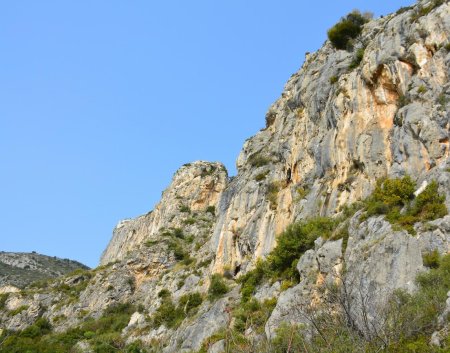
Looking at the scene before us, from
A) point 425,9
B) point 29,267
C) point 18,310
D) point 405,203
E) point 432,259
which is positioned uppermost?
point 29,267

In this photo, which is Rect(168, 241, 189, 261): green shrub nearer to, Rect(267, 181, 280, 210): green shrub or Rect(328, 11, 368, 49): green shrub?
Rect(267, 181, 280, 210): green shrub

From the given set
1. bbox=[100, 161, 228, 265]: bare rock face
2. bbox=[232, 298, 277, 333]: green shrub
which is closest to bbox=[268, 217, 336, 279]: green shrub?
bbox=[232, 298, 277, 333]: green shrub

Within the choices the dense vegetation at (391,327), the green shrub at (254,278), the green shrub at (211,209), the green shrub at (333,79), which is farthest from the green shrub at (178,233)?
the dense vegetation at (391,327)

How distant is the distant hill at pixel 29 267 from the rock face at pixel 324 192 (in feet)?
115

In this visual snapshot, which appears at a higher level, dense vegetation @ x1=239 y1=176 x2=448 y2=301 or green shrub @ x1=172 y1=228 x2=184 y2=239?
green shrub @ x1=172 y1=228 x2=184 y2=239

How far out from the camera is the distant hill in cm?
9506

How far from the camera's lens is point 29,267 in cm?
10800

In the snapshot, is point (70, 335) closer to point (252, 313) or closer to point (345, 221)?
point (252, 313)

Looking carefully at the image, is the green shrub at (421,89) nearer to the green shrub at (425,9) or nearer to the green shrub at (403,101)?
the green shrub at (403,101)

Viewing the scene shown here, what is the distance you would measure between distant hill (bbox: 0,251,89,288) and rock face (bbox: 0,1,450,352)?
35.0m

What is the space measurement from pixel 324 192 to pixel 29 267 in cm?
9098

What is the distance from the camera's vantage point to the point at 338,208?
29734 mm

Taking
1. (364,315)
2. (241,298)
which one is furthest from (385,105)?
(364,315)

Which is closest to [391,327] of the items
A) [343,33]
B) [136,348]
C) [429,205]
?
[429,205]
